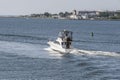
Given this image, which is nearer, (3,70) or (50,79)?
(50,79)

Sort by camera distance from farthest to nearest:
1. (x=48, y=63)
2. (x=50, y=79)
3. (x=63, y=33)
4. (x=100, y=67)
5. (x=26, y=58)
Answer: (x=63, y=33), (x=26, y=58), (x=48, y=63), (x=100, y=67), (x=50, y=79)

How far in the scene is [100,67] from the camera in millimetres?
69438

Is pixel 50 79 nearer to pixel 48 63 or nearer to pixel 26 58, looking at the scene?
pixel 48 63

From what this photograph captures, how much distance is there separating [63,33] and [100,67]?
26.4m

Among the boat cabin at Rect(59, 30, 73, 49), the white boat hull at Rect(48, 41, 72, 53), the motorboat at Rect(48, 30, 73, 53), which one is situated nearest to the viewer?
the white boat hull at Rect(48, 41, 72, 53)

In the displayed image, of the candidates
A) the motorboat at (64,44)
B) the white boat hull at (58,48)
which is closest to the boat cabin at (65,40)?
the motorboat at (64,44)

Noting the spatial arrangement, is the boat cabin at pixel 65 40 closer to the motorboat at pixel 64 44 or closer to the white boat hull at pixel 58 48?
the motorboat at pixel 64 44

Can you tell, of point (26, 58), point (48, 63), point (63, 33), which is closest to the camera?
point (48, 63)

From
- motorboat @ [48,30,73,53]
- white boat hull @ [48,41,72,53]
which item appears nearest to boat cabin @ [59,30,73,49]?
motorboat @ [48,30,73,53]

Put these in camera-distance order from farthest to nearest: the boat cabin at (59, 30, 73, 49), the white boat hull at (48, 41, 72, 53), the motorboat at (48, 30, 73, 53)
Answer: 1. the boat cabin at (59, 30, 73, 49)
2. the motorboat at (48, 30, 73, 53)
3. the white boat hull at (48, 41, 72, 53)

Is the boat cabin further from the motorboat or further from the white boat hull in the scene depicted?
the white boat hull

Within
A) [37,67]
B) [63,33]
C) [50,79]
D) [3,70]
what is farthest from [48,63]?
[63,33]

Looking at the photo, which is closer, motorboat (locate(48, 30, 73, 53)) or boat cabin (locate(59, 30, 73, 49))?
motorboat (locate(48, 30, 73, 53))

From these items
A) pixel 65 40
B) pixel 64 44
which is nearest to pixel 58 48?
pixel 64 44
